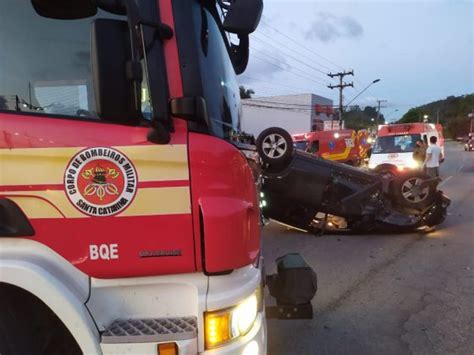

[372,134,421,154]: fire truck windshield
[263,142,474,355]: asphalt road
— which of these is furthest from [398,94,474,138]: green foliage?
[263,142,474,355]: asphalt road

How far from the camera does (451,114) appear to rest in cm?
11394

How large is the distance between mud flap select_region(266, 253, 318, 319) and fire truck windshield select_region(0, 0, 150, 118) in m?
1.52

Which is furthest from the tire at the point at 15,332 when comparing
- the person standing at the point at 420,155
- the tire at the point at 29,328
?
the person standing at the point at 420,155

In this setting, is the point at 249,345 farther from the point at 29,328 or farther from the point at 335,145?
the point at 335,145

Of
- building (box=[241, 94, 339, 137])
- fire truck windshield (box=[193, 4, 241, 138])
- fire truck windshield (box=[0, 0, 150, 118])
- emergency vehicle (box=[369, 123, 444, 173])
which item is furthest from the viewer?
building (box=[241, 94, 339, 137])

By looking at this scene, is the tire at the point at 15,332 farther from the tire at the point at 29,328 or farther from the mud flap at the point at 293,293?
the mud flap at the point at 293,293

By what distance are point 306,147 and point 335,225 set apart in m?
16.5

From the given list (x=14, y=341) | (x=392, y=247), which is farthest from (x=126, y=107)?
(x=392, y=247)

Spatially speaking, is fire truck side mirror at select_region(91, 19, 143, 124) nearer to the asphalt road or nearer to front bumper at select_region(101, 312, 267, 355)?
front bumper at select_region(101, 312, 267, 355)

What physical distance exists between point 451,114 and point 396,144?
109123 mm

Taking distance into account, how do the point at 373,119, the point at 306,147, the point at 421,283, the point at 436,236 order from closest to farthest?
the point at 421,283, the point at 436,236, the point at 306,147, the point at 373,119

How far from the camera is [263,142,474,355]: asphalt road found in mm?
3752

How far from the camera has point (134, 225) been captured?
189cm

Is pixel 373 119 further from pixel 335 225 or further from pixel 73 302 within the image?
pixel 73 302
